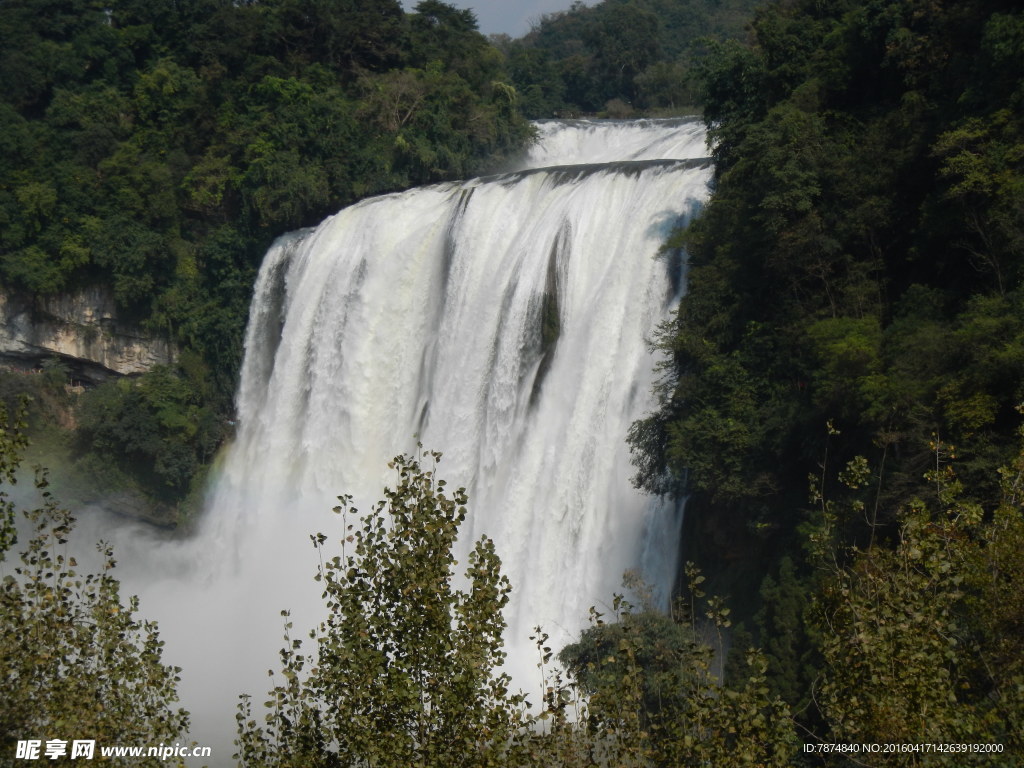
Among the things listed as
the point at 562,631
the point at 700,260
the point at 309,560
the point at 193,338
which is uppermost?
the point at 193,338

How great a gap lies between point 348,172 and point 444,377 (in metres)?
11.2

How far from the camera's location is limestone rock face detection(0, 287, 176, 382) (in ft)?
116

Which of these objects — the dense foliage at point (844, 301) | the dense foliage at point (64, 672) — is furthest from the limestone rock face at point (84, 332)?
the dense foliage at point (64, 672)

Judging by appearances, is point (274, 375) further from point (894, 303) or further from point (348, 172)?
point (894, 303)

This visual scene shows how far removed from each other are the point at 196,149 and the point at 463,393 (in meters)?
18.9

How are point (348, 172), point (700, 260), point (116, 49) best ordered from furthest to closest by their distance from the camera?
1. point (116, 49)
2. point (348, 172)
3. point (700, 260)

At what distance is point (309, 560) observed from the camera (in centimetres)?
2702

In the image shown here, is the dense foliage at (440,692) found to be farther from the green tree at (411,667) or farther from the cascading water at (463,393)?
the cascading water at (463,393)

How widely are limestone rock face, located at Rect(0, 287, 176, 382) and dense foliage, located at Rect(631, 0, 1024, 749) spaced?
840 inches

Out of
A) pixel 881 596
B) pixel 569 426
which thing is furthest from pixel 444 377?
pixel 881 596

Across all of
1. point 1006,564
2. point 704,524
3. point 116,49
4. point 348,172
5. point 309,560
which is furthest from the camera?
point 116,49
